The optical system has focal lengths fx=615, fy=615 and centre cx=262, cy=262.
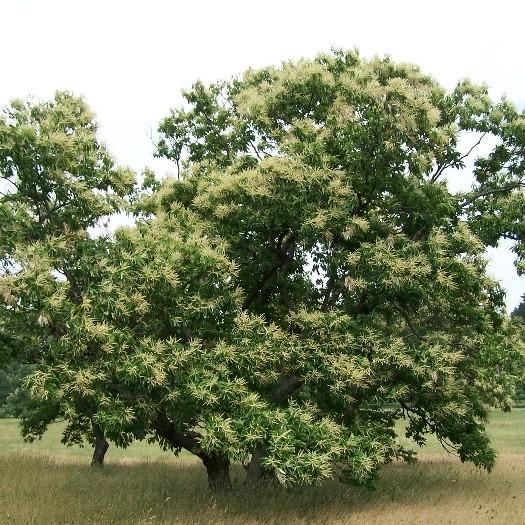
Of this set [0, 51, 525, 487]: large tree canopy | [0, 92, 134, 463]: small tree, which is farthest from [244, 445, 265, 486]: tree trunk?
[0, 92, 134, 463]: small tree

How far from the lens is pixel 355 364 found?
44.6ft

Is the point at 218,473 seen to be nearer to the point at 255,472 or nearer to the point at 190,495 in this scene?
the point at 190,495

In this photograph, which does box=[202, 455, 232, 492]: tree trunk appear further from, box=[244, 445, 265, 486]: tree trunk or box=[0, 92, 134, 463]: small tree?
box=[0, 92, 134, 463]: small tree

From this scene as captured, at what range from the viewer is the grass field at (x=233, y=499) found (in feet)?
43.1

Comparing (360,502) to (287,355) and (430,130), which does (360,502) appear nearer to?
(287,355)

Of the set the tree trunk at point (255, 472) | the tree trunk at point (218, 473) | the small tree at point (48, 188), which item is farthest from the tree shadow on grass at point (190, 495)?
the small tree at point (48, 188)

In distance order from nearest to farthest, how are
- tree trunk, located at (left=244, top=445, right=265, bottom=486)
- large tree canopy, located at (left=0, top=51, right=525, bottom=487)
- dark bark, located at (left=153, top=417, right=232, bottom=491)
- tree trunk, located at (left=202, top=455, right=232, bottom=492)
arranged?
large tree canopy, located at (left=0, top=51, right=525, bottom=487)
dark bark, located at (left=153, top=417, right=232, bottom=491)
tree trunk, located at (left=202, top=455, right=232, bottom=492)
tree trunk, located at (left=244, top=445, right=265, bottom=486)

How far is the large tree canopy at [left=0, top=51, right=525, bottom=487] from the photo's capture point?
1213cm

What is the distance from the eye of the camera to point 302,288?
17.8 m

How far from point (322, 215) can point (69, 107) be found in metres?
6.64

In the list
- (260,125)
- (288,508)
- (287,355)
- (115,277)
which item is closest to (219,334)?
(287,355)

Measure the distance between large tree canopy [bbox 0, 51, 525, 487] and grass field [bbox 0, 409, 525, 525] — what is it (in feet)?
3.70

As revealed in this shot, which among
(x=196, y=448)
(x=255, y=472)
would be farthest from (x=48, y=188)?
(x=255, y=472)

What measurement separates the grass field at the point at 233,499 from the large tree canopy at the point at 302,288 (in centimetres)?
113
